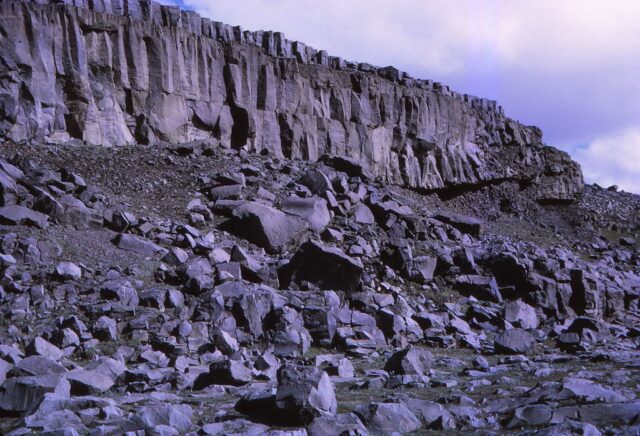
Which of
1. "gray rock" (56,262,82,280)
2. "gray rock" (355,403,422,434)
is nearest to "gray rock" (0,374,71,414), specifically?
"gray rock" (355,403,422,434)

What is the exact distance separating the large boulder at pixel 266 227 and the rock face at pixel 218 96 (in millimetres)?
8176

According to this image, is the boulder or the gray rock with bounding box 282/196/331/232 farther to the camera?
the boulder

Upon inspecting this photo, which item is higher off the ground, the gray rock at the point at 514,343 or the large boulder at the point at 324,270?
the large boulder at the point at 324,270

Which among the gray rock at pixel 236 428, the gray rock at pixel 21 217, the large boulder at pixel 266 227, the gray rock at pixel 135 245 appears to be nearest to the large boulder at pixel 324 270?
the large boulder at pixel 266 227

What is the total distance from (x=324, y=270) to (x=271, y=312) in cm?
315

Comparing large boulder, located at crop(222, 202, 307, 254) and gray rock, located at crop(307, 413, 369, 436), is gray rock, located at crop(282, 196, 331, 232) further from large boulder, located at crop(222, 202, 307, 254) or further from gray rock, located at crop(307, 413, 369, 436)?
gray rock, located at crop(307, 413, 369, 436)

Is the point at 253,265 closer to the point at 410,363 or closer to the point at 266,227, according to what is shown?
the point at 266,227

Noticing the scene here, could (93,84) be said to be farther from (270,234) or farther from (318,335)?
(318,335)

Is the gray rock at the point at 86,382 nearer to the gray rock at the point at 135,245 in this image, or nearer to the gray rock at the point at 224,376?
the gray rock at the point at 224,376

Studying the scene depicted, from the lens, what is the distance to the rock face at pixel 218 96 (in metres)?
22.6

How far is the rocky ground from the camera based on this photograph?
23.1ft

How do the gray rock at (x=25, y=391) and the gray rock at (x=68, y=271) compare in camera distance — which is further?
the gray rock at (x=68, y=271)

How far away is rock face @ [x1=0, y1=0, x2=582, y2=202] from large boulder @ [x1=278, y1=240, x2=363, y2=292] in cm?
1182

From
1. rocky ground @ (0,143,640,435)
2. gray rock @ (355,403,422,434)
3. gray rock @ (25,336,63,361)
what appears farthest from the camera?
gray rock @ (25,336,63,361)
